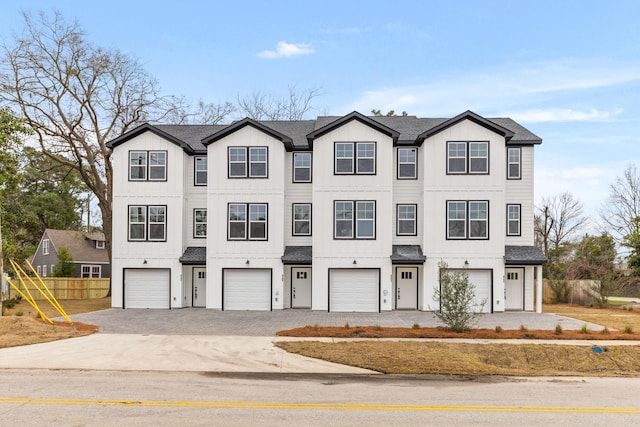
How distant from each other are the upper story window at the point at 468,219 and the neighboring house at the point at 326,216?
48 millimetres

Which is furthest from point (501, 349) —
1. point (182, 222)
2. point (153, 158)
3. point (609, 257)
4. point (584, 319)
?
point (609, 257)

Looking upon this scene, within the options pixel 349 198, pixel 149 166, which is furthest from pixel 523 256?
pixel 149 166

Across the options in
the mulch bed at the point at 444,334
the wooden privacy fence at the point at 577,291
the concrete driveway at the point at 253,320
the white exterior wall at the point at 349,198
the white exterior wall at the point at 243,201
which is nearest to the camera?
the mulch bed at the point at 444,334

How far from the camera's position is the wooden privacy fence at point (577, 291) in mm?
32031

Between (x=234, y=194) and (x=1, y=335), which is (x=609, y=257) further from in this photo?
(x=1, y=335)

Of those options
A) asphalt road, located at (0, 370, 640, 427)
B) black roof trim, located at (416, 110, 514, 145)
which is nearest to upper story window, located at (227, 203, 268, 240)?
black roof trim, located at (416, 110, 514, 145)

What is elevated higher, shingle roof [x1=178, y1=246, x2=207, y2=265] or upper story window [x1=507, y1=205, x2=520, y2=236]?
upper story window [x1=507, y1=205, x2=520, y2=236]

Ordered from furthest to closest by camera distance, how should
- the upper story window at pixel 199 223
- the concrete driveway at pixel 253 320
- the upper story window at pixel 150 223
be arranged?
the upper story window at pixel 199 223, the upper story window at pixel 150 223, the concrete driveway at pixel 253 320

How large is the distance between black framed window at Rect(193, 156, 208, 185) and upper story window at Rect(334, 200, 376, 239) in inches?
287

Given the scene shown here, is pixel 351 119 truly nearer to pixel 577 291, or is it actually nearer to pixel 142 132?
pixel 142 132

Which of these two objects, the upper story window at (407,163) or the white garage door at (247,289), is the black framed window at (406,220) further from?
the white garage door at (247,289)

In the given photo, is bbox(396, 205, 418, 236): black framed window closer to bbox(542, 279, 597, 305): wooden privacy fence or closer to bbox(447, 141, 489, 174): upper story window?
bbox(447, 141, 489, 174): upper story window

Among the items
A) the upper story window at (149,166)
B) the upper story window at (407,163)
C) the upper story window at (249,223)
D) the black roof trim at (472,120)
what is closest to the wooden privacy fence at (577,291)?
the black roof trim at (472,120)

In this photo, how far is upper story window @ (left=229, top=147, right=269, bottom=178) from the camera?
26.5 meters
